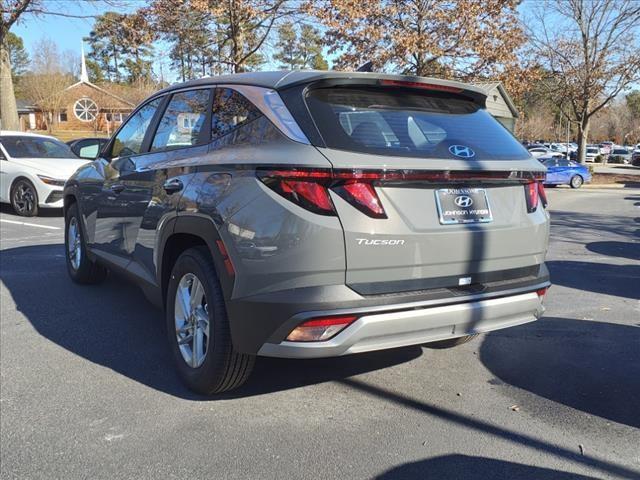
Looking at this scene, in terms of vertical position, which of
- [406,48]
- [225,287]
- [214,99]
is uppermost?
[406,48]

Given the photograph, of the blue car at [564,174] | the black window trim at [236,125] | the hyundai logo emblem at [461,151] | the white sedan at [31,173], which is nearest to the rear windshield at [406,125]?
the hyundai logo emblem at [461,151]

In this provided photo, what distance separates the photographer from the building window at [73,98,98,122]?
52603 millimetres

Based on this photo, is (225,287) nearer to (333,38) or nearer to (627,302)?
(627,302)

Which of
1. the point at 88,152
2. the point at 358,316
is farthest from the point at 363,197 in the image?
the point at 88,152

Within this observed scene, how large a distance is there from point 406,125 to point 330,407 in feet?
5.51

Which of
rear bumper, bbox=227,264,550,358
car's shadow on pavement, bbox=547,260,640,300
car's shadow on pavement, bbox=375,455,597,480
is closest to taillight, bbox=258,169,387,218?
rear bumper, bbox=227,264,550,358

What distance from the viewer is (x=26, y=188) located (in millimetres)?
11312

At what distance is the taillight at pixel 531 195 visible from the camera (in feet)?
11.3

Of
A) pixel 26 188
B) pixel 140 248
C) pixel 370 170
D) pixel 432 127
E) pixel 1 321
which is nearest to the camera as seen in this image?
pixel 370 170

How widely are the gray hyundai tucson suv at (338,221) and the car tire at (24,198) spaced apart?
8.52 metres

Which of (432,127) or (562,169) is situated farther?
(562,169)

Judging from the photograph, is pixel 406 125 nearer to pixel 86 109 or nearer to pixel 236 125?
pixel 236 125

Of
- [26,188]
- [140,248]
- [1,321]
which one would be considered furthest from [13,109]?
[140,248]

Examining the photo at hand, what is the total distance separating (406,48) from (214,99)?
16509 mm
